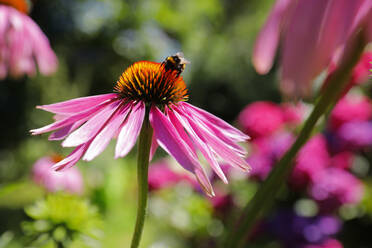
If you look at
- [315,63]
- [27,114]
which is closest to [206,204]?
[315,63]

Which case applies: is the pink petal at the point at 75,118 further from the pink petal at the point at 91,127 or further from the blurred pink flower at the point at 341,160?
the blurred pink flower at the point at 341,160

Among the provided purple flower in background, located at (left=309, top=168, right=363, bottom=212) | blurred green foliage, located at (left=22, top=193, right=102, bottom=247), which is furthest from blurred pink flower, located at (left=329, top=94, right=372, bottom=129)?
blurred green foliage, located at (left=22, top=193, right=102, bottom=247)

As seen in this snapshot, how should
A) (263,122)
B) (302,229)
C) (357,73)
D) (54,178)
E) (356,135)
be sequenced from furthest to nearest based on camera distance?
(54,178)
(263,122)
(356,135)
(302,229)
(357,73)

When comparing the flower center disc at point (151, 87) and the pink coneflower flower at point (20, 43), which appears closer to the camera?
the flower center disc at point (151, 87)

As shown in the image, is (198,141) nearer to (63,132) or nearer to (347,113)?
(63,132)

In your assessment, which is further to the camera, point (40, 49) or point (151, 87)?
point (40, 49)

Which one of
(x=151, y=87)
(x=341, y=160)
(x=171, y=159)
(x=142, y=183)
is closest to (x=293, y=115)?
(x=341, y=160)

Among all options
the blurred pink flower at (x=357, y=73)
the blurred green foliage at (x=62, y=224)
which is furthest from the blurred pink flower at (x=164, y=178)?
the blurred green foliage at (x=62, y=224)
